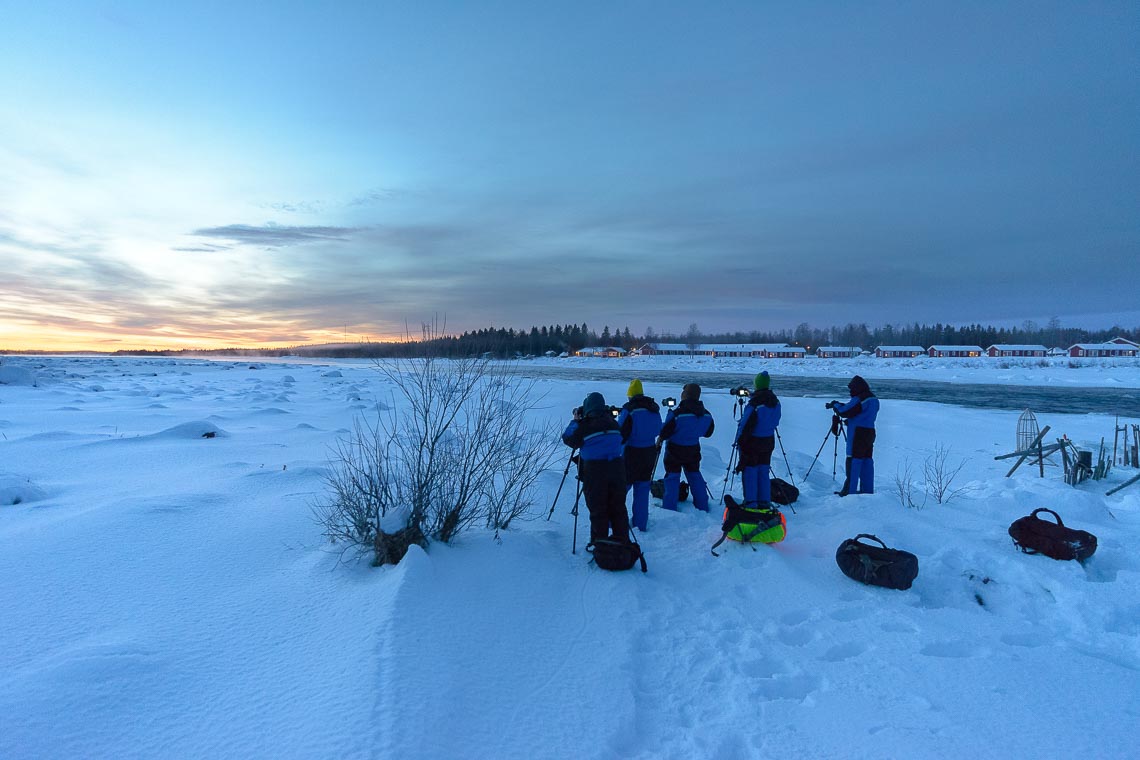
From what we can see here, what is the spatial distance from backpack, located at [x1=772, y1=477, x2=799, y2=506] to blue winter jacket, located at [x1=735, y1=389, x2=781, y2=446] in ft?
3.61

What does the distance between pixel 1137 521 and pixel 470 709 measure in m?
8.67

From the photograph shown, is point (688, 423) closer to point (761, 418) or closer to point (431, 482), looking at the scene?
point (761, 418)

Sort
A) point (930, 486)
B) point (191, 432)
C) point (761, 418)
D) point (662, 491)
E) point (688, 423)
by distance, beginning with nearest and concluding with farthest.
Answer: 1. point (761, 418)
2. point (688, 423)
3. point (662, 491)
4. point (930, 486)
5. point (191, 432)

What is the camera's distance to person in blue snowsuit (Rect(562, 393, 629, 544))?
5691mm

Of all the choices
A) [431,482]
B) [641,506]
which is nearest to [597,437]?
[641,506]

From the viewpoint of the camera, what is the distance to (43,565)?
4324 millimetres

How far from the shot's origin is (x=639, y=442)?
6988 mm

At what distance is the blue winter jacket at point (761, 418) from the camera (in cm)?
734

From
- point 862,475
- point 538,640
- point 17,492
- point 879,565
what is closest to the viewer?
point 538,640

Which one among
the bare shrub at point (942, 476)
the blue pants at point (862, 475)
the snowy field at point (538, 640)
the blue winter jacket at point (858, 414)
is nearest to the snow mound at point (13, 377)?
the snowy field at point (538, 640)

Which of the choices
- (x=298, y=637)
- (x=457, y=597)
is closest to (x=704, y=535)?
(x=457, y=597)

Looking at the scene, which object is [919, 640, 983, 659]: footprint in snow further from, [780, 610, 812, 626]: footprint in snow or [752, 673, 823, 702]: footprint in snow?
[752, 673, 823, 702]: footprint in snow

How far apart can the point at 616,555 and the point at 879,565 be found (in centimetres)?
243

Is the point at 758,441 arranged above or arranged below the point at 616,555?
above
